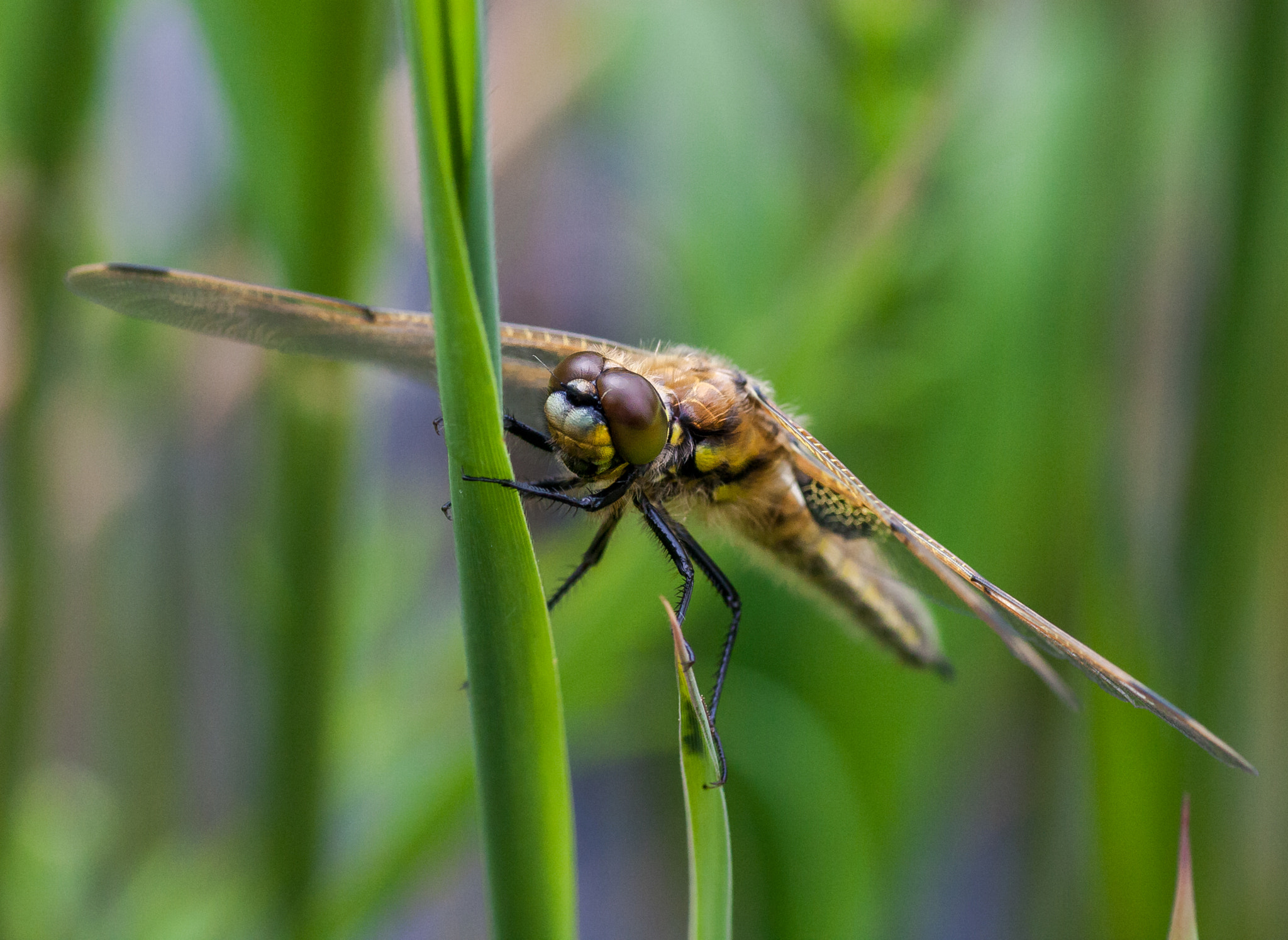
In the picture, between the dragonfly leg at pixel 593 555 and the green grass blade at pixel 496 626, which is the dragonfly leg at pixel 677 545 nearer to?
the dragonfly leg at pixel 593 555

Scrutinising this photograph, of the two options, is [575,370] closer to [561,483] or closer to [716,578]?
[561,483]

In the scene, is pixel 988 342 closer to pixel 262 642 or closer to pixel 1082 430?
pixel 1082 430

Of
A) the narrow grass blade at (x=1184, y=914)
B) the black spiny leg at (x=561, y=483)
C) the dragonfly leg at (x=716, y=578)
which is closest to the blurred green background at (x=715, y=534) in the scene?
the dragonfly leg at (x=716, y=578)

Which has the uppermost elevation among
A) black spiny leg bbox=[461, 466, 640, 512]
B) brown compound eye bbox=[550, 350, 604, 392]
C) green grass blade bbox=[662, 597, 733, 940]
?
brown compound eye bbox=[550, 350, 604, 392]

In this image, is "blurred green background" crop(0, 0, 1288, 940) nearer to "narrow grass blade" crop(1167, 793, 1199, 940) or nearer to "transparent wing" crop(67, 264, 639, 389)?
"transparent wing" crop(67, 264, 639, 389)

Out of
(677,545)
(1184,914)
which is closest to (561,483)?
(677,545)

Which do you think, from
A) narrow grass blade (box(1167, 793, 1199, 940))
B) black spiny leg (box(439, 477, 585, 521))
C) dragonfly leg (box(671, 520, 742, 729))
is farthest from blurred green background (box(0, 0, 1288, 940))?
narrow grass blade (box(1167, 793, 1199, 940))
